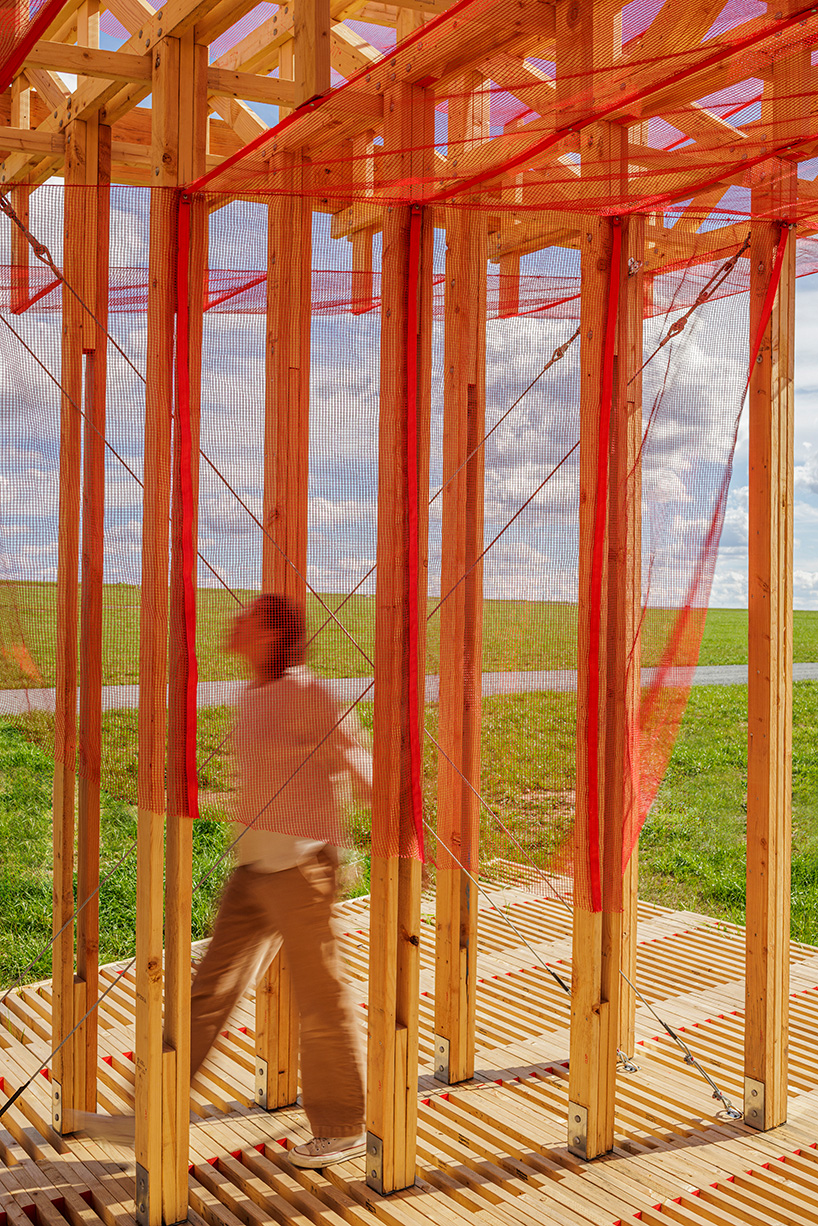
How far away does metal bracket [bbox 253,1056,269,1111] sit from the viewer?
328 cm

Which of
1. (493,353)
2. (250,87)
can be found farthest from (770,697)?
(250,87)

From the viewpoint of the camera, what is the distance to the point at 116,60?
2725mm

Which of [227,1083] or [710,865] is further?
[710,865]

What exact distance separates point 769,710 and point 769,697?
0.13 feet

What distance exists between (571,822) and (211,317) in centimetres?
168

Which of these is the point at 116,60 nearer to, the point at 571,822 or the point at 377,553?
the point at 377,553

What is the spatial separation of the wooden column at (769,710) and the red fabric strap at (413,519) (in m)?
1.11

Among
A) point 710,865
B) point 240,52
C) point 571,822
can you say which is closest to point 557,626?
point 571,822

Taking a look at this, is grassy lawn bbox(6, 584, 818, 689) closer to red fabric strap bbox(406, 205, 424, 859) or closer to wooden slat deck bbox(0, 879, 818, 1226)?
red fabric strap bbox(406, 205, 424, 859)

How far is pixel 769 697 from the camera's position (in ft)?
10.7

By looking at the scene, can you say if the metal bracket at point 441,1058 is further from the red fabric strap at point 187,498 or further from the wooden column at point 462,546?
the red fabric strap at point 187,498

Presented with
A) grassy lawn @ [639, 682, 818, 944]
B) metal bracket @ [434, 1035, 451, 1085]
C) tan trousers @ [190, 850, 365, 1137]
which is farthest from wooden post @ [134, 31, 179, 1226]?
grassy lawn @ [639, 682, 818, 944]

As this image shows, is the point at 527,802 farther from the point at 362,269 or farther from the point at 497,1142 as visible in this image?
the point at 362,269

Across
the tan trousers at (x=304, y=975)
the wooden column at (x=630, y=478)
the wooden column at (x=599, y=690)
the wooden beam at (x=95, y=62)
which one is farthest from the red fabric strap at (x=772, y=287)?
the tan trousers at (x=304, y=975)
